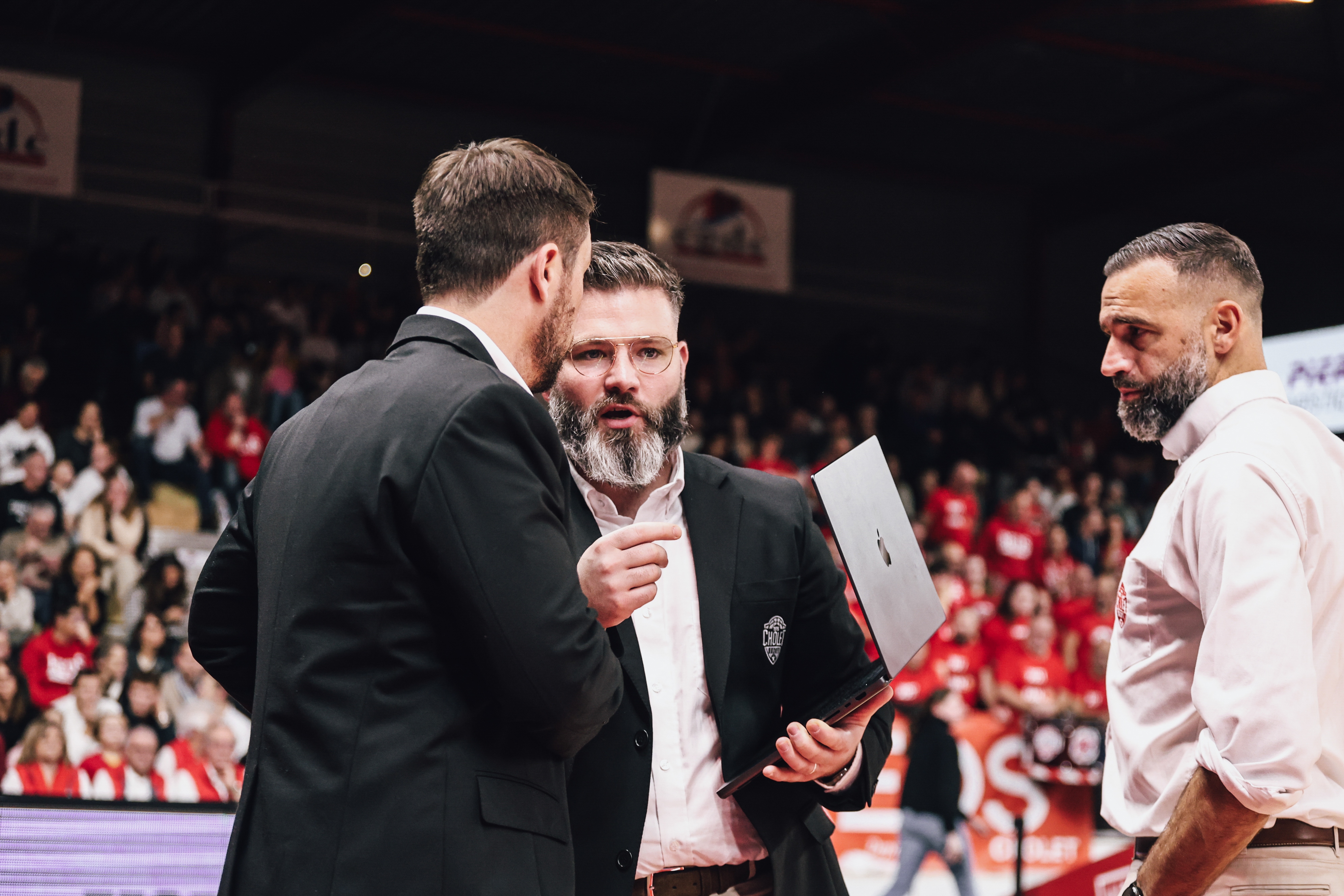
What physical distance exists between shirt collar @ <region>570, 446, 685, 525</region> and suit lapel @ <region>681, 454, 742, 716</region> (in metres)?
0.03

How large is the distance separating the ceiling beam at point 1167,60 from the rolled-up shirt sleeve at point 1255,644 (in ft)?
36.7

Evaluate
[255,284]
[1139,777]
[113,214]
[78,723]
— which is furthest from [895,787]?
[113,214]

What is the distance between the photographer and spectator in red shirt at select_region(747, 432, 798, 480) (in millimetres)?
11250

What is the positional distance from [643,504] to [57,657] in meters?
6.82

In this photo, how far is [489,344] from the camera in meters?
1.77

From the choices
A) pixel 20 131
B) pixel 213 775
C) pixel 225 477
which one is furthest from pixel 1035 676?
pixel 20 131

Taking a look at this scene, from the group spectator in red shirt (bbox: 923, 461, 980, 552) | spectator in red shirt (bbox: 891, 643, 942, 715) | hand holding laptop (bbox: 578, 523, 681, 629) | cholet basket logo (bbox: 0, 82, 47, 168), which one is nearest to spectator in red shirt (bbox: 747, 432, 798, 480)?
Answer: spectator in red shirt (bbox: 923, 461, 980, 552)

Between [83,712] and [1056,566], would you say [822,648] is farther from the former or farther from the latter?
[1056,566]

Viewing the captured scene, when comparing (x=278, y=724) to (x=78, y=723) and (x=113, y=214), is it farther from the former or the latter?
(x=113, y=214)

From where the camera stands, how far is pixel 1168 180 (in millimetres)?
15758

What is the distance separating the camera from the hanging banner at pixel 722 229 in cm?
1298

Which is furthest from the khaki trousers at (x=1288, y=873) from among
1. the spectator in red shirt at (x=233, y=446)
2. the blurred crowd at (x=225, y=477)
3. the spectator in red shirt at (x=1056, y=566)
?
the spectator in red shirt at (x=1056, y=566)

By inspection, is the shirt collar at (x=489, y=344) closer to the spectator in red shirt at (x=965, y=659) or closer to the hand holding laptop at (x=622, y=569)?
the hand holding laptop at (x=622, y=569)

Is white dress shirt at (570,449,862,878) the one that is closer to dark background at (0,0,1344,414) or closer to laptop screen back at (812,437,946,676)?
laptop screen back at (812,437,946,676)
